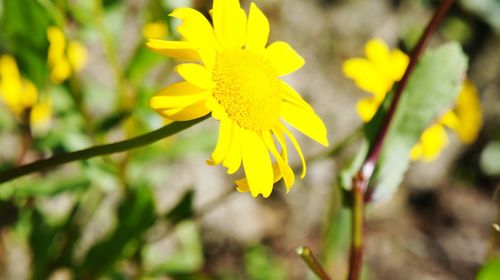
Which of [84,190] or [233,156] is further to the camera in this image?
[84,190]

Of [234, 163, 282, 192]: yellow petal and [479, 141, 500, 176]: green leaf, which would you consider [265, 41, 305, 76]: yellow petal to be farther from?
A: [479, 141, 500, 176]: green leaf

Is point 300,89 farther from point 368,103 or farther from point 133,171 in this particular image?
point 133,171

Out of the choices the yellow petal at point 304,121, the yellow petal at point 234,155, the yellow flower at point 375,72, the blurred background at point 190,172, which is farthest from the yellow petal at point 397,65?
the yellow petal at point 234,155

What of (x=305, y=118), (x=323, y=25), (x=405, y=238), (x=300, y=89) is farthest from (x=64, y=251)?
(x=405, y=238)

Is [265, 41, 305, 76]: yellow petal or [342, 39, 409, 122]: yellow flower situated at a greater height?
[265, 41, 305, 76]: yellow petal

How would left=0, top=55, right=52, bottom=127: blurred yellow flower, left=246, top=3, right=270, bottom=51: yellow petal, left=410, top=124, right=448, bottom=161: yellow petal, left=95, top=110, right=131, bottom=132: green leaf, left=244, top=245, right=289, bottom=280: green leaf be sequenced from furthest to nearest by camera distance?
left=244, top=245, right=289, bottom=280: green leaf → left=0, top=55, right=52, bottom=127: blurred yellow flower → left=410, top=124, right=448, bottom=161: yellow petal → left=95, top=110, right=131, bottom=132: green leaf → left=246, top=3, right=270, bottom=51: yellow petal

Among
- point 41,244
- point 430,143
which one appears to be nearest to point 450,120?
point 430,143

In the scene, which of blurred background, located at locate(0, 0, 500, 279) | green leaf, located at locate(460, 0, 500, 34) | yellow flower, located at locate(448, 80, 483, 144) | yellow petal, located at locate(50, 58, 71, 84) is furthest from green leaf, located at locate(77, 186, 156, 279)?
green leaf, located at locate(460, 0, 500, 34)
